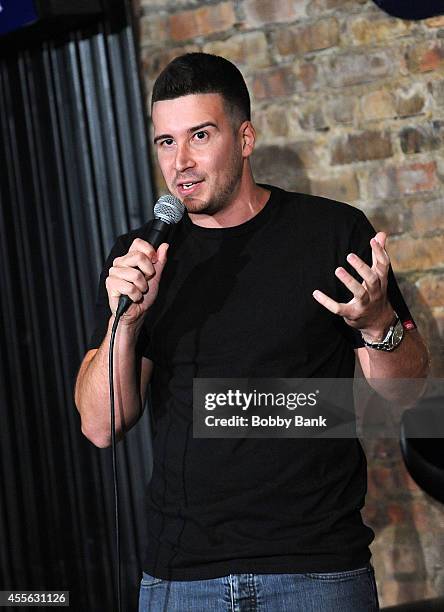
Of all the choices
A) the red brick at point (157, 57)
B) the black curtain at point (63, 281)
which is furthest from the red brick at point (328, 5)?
the black curtain at point (63, 281)

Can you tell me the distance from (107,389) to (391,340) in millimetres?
511

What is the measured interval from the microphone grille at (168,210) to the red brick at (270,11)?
3.34ft

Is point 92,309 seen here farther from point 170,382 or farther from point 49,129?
point 170,382

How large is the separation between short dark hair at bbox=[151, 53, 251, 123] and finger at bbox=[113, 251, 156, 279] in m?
0.44

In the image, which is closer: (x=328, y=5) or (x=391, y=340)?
(x=391, y=340)

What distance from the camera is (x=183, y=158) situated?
1.66 metres

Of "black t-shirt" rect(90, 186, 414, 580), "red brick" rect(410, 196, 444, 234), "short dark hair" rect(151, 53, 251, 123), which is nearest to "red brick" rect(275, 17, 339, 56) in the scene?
"red brick" rect(410, 196, 444, 234)

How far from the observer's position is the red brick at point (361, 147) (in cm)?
228

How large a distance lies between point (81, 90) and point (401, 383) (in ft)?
4.39

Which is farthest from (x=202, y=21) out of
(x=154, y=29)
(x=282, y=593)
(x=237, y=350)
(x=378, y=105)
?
(x=282, y=593)

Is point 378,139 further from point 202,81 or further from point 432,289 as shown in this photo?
point 202,81

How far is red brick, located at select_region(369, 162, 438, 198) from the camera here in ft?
7.39

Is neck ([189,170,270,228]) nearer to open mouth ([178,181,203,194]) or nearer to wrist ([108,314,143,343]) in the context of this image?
open mouth ([178,181,203,194])

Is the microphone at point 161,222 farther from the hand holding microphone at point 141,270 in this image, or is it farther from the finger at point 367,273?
the finger at point 367,273
